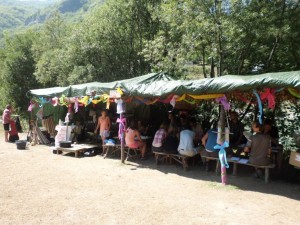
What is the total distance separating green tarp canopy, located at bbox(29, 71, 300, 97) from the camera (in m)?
6.21

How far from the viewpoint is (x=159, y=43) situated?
13430 mm

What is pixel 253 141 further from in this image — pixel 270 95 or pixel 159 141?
pixel 159 141

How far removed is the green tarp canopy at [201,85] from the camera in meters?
6.21

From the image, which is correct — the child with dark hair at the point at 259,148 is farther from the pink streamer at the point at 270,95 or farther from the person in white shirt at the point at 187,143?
the person in white shirt at the point at 187,143

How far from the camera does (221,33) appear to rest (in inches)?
440

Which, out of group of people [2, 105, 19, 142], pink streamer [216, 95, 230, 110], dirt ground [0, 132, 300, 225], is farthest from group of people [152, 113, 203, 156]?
group of people [2, 105, 19, 142]

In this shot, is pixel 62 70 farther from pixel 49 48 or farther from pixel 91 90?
pixel 91 90

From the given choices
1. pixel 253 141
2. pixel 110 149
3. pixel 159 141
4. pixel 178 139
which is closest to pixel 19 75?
pixel 110 149

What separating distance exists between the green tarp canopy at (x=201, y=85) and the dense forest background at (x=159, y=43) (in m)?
2.91

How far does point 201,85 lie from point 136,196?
9.28 ft

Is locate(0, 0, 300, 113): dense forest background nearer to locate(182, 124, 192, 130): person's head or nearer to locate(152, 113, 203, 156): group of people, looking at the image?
locate(152, 113, 203, 156): group of people

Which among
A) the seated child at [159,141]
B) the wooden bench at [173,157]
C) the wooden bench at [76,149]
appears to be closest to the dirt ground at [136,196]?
the wooden bench at [173,157]

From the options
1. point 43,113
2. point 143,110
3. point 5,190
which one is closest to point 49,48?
point 43,113

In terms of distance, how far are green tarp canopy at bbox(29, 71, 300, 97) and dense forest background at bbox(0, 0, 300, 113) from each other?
2915mm
